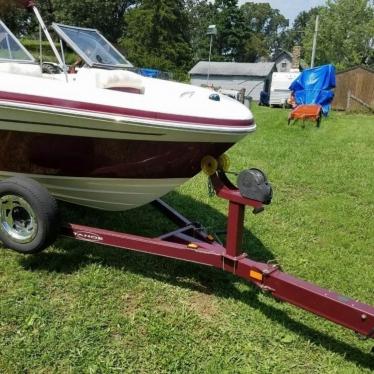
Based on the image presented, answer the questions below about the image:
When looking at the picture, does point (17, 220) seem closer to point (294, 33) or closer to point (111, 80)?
point (111, 80)

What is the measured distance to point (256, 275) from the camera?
2852 millimetres

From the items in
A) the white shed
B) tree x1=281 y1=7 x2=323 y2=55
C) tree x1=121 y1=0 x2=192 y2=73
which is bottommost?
the white shed

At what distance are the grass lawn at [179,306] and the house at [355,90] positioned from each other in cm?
1791

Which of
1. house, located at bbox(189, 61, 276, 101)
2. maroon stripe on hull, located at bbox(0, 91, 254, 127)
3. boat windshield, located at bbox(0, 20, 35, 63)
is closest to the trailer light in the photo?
maroon stripe on hull, located at bbox(0, 91, 254, 127)

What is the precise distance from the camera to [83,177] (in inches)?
137

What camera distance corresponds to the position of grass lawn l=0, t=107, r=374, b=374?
264 cm

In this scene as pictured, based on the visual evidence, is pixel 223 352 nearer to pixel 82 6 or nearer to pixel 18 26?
pixel 18 26

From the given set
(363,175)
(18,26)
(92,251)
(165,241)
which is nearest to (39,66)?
(18,26)

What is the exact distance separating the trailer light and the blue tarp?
50.2ft

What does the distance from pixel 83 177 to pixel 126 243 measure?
610 millimetres

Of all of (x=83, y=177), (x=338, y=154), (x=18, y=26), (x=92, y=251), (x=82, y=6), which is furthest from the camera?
(x=82, y=6)

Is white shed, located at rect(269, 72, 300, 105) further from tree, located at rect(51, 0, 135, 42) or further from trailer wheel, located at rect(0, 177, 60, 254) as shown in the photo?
trailer wheel, located at rect(0, 177, 60, 254)

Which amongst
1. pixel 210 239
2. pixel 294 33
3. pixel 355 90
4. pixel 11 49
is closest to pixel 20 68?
pixel 11 49

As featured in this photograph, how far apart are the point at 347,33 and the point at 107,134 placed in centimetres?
4383
